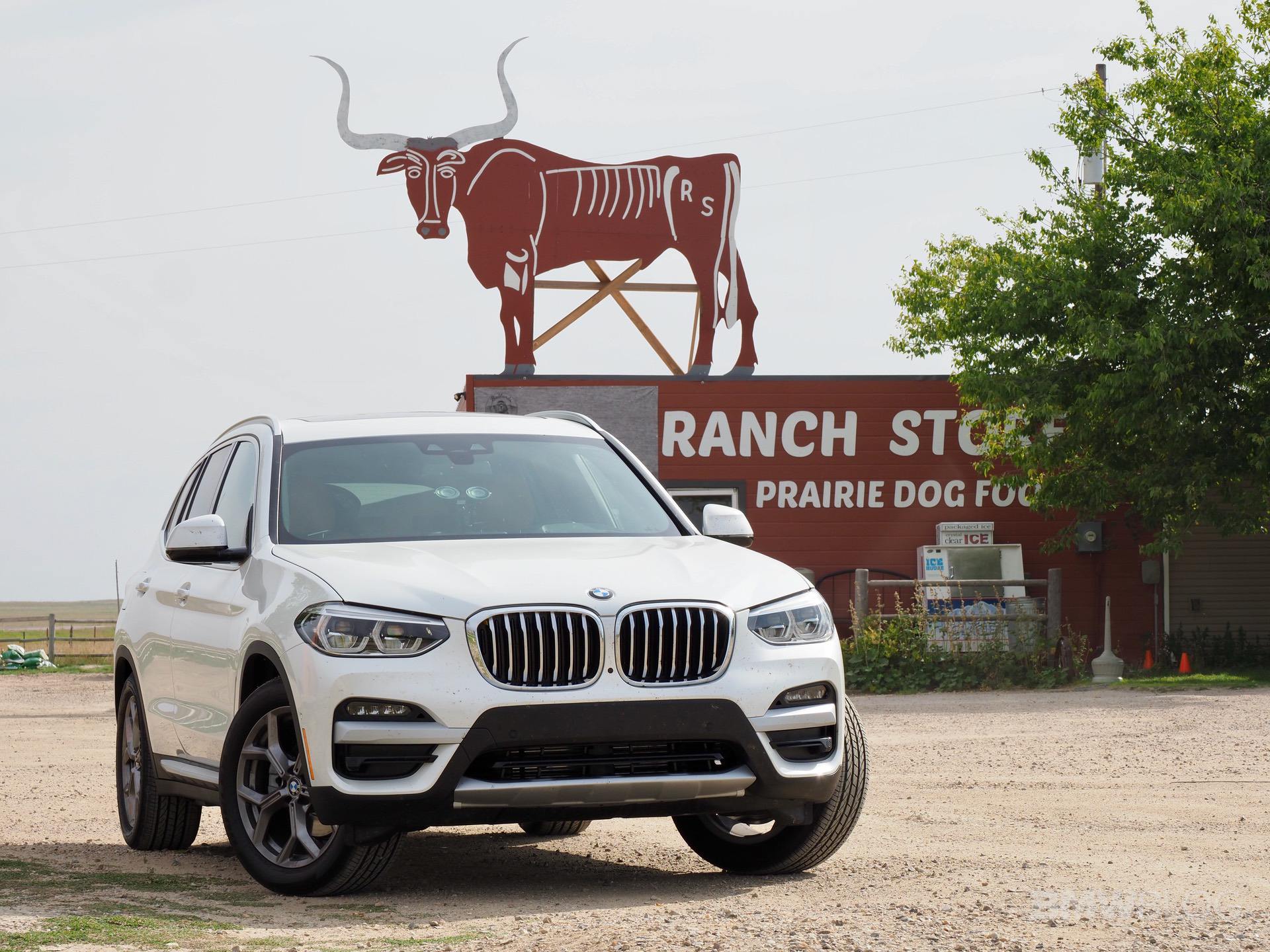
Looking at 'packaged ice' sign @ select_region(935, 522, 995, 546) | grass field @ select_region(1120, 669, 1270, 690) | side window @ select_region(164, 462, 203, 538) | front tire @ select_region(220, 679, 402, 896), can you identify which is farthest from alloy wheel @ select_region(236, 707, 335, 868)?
'packaged ice' sign @ select_region(935, 522, 995, 546)

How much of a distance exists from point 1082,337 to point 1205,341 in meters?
1.49

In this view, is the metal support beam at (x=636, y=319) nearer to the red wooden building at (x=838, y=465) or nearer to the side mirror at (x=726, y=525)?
the red wooden building at (x=838, y=465)

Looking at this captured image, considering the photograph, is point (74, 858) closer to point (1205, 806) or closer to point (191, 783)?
point (191, 783)

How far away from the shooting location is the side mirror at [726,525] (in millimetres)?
7129

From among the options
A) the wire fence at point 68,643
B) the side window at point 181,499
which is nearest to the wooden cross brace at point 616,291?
the wire fence at point 68,643

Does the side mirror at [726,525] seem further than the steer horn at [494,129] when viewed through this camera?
No

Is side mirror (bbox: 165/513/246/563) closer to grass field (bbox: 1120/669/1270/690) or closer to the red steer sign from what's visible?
grass field (bbox: 1120/669/1270/690)

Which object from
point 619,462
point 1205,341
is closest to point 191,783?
point 619,462

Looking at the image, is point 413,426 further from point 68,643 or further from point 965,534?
point 68,643

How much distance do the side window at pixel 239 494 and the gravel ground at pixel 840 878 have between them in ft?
4.64

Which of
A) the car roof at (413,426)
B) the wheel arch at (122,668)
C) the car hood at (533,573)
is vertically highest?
the car roof at (413,426)

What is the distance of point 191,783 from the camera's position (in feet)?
24.1

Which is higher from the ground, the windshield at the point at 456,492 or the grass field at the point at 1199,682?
the windshield at the point at 456,492

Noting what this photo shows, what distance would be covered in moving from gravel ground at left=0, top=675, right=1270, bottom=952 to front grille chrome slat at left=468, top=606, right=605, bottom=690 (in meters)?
0.78
